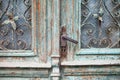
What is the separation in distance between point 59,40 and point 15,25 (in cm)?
32

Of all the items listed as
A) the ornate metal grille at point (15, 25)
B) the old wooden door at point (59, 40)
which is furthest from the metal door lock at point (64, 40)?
the ornate metal grille at point (15, 25)

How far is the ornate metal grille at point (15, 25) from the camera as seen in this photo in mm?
2248

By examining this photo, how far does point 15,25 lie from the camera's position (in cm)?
225

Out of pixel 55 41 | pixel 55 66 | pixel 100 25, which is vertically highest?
pixel 100 25

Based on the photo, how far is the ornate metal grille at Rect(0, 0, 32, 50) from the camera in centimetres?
225

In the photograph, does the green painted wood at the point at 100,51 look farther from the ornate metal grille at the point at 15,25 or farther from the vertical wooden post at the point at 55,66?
the ornate metal grille at the point at 15,25

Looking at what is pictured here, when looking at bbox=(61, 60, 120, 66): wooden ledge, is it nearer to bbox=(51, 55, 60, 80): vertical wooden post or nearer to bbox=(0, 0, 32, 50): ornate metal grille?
bbox=(51, 55, 60, 80): vertical wooden post

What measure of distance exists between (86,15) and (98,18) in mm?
85

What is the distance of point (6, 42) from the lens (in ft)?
7.42

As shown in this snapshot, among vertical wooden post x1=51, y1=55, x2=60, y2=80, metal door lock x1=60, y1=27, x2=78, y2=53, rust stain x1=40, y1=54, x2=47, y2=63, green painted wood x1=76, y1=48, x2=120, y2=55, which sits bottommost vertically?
vertical wooden post x1=51, y1=55, x2=60, y2=80

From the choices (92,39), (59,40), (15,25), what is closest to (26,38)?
(15,25)

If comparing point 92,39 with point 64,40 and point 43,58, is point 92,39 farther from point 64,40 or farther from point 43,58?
point 43,58

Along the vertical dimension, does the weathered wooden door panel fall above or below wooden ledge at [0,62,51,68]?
above

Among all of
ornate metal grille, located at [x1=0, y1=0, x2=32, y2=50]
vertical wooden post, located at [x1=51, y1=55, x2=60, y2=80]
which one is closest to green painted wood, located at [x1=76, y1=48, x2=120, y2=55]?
vertical wooden post, located at [x1=51, y1=55, x2=60, y2=80]
